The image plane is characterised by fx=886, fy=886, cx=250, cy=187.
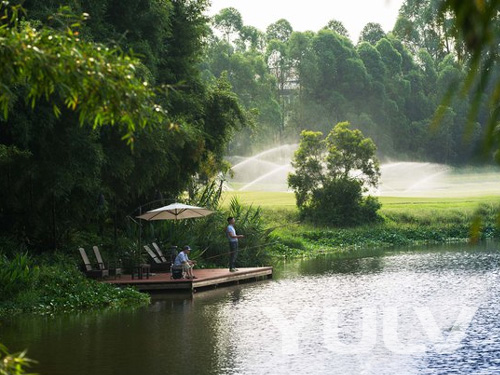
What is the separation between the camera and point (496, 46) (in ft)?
7.81

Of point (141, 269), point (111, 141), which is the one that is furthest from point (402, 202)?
point (141, 269)

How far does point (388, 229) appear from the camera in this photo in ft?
157

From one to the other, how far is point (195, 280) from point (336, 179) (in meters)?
23.9

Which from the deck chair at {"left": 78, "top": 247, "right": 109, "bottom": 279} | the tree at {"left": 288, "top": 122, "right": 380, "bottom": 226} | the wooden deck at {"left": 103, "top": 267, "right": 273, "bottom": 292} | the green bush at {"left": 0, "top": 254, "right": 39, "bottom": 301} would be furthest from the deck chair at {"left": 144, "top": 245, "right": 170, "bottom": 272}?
the tree at {"left": 288, "top": 122, "right": 380, "bottom": 226}

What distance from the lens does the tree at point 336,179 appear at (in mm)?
48281

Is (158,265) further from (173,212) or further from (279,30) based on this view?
(279,30)

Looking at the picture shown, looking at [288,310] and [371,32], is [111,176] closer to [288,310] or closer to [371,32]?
[288,310]

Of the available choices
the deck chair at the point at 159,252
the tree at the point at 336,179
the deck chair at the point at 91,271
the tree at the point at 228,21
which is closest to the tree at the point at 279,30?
the tree at the point at 228,21

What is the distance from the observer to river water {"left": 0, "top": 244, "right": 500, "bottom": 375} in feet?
48.7

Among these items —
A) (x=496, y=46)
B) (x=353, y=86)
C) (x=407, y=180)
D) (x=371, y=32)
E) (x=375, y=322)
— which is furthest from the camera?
(x=371, y=32)

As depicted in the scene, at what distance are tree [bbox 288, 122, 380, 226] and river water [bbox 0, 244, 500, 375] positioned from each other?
66.4 ft

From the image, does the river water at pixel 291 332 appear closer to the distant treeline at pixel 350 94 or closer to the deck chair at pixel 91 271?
the deck chair at pixel 91 271

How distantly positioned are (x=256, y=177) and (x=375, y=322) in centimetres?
6216

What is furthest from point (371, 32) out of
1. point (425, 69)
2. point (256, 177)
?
point (256, 177)
